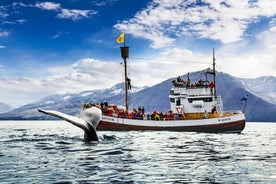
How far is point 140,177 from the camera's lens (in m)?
10.8

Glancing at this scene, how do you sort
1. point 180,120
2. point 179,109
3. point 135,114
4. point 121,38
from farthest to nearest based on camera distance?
point 121,38 → point 179,109 → point 135,114 → point 180,120

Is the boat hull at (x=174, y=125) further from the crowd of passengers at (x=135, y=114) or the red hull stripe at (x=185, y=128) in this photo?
the crowd of passengers at (x=135, y=114)

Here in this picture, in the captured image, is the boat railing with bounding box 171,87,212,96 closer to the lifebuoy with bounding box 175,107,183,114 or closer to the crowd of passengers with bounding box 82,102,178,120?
the lifebuoy with bounding box 175,107,183,114

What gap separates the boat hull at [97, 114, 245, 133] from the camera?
53062 mm

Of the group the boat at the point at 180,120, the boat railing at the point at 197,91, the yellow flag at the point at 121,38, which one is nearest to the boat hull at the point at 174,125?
the boat at the point at 180,120

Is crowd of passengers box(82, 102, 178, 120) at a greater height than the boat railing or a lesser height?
lesser

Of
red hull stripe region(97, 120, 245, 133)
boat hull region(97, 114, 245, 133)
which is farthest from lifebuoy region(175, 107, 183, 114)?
red hull stripe region(97, 120, 245, 133)

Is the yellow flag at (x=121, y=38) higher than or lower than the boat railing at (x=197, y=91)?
higher

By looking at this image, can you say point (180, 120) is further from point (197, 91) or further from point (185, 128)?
point (197, 91)

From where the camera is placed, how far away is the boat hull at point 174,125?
5306 centimetres

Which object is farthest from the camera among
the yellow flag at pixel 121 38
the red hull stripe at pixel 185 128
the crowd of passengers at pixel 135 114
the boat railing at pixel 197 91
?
the yellow flag at pixel 121 38

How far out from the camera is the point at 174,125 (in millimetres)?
53438

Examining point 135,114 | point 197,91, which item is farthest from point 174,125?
point 197,91

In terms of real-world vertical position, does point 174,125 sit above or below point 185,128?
above
